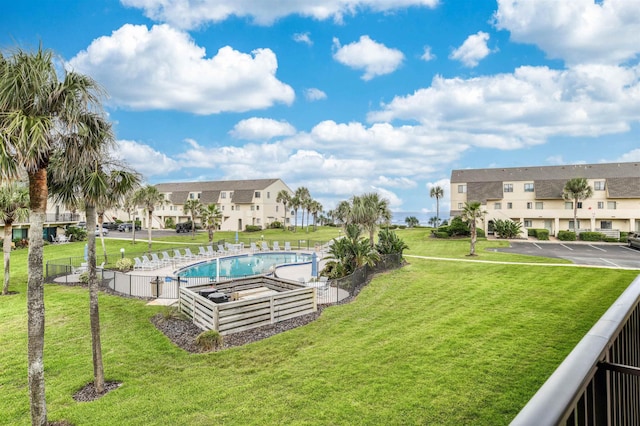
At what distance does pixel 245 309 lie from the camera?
13469 mm

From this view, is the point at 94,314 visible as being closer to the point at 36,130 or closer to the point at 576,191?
the point at 36,130

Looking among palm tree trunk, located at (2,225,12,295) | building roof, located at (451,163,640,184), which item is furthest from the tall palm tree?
building roof, located at (451,163,640,184)

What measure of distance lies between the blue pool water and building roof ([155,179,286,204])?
30.9 m

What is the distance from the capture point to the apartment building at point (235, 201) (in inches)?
2628

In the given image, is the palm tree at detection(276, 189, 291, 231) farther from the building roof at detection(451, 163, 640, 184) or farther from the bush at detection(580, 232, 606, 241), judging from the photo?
the bush at detection(580, 232, 606, 241)

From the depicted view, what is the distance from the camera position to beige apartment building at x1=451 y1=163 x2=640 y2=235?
4625 cm

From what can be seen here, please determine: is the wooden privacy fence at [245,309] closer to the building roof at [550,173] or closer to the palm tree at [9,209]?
the palm tree at [9,209]

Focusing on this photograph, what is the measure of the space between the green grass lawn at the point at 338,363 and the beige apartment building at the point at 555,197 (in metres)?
35.1

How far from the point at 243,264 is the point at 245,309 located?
20640 mm

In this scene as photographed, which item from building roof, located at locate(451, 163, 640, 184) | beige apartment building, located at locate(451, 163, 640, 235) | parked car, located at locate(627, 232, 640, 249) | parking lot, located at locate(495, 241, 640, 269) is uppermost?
building roof, located at locate(451, 163, 640, 184)

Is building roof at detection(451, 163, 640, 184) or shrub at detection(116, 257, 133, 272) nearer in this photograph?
shrub at detection(116, 257, 133, 272)

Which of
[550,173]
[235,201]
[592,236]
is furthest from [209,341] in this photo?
[235,201]

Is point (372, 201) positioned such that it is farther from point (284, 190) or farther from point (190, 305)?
point (284, 190)

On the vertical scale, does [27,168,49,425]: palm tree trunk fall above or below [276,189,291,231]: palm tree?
below
